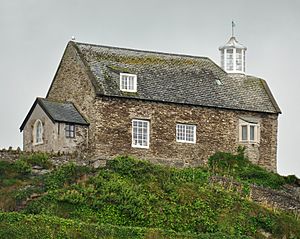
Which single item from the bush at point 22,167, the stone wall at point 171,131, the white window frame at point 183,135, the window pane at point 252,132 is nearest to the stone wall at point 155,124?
the stone wall at point 171,131

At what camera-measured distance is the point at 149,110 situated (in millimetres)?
65250

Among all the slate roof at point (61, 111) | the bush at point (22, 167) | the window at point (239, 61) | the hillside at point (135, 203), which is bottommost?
the hillside at point (135, 203)

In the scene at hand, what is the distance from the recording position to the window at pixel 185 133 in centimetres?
6600

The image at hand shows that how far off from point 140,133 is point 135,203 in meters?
10.2

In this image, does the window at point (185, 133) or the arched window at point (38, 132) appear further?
the window at point (185, 133)

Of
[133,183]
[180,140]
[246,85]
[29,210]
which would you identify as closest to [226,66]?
[246,85]

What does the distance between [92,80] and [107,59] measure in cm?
302

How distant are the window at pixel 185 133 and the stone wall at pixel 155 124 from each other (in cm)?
26

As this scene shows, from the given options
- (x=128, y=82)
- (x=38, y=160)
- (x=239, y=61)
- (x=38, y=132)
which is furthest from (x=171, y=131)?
(x=38, y=160)

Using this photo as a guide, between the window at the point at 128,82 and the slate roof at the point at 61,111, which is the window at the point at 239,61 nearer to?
the window at the point at 128,82

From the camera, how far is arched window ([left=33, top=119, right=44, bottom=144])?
212 ft

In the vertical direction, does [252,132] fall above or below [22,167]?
above

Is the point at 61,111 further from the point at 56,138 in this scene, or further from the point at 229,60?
the point at 229,60

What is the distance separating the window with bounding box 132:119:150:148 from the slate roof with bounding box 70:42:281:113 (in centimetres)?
142
